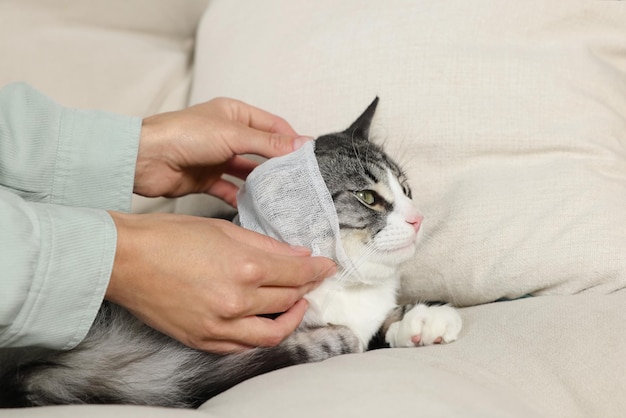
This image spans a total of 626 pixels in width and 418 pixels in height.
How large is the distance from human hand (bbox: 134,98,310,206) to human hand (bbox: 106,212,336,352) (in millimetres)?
295

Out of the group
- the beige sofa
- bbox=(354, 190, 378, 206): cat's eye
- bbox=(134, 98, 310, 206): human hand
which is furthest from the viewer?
bbox=(134, 98, 310, 206): human hand

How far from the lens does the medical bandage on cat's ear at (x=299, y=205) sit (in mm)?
982

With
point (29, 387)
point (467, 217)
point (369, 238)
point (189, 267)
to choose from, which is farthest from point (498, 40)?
point (29, 387)

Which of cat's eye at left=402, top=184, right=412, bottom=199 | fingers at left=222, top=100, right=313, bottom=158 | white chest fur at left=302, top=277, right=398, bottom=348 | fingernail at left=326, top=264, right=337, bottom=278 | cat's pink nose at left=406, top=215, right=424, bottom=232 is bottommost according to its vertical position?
white chest fur at left=302, top=277, right=398, bottom=348

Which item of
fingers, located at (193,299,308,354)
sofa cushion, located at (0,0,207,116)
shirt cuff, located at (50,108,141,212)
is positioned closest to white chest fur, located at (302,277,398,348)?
fingers, located at (193,299,308,354)

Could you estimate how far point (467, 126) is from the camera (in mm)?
1172

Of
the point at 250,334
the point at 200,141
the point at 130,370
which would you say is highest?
the point at 200,141

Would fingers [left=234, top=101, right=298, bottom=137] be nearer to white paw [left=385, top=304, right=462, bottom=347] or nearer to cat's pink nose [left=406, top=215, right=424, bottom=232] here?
cat's pink nose [left=406, top=215, right=424, bottom=232]

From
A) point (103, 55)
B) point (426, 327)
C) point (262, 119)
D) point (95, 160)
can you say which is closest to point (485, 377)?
point (426, 327)

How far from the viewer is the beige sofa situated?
0.84 metres

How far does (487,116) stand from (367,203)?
29 centimetres

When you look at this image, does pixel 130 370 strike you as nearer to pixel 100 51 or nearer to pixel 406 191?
pixel 406 191

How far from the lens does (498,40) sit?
1197 mm

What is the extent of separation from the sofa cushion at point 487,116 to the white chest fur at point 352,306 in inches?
4.3
